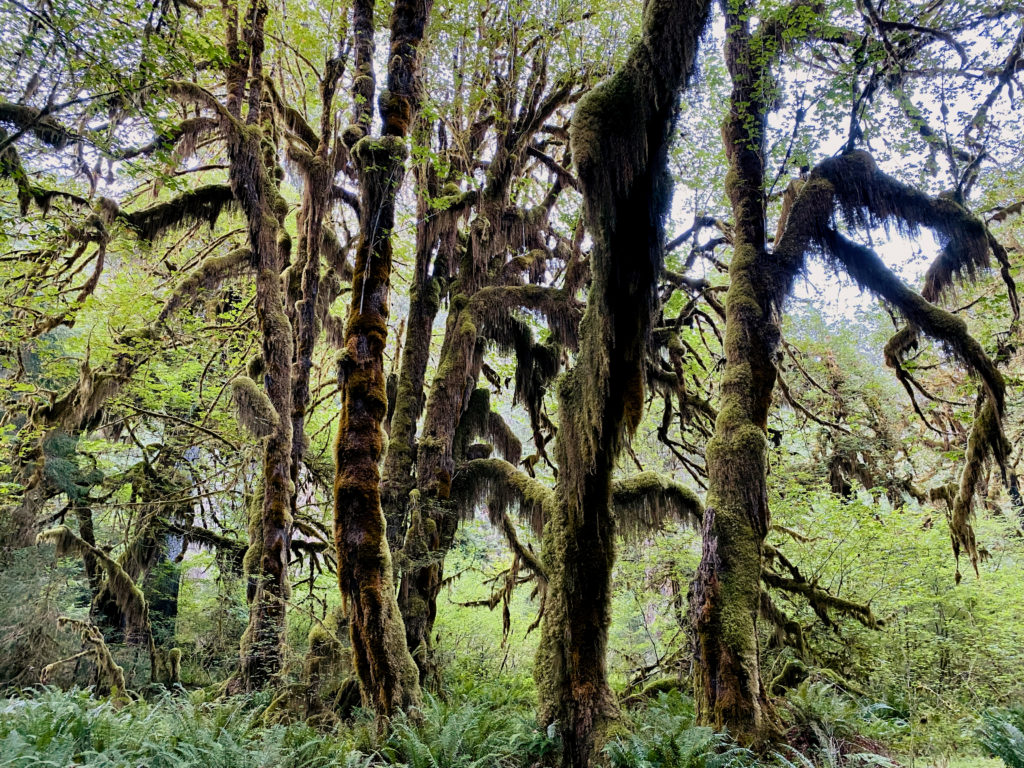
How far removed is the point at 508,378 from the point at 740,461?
5627 mm

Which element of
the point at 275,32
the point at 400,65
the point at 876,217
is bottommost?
the point at 876,217

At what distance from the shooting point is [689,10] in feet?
13.5

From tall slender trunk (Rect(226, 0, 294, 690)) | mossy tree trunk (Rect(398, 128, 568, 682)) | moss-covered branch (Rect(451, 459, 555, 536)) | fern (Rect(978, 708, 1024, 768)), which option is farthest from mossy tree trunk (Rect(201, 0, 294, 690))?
fern (Rect(978, 708, 1024, 768))

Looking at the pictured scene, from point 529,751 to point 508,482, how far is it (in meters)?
3.58

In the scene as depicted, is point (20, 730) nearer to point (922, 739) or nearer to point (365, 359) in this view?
point (365, 359)

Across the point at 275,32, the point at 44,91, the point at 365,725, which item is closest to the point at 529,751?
the point at 365,725

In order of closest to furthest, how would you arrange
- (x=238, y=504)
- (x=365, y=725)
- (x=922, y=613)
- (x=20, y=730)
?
(x=20, y=730)
(x=365, y=725)
(x=922, y=613)
(x=238, y=504)

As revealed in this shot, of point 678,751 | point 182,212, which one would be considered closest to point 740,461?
point 678,751

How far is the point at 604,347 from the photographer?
15.5ft

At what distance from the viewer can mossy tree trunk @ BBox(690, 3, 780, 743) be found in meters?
4.71

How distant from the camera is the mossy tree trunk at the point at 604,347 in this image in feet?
13.9

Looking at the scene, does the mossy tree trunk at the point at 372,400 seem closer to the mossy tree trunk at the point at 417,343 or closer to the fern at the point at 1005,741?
the mossy tree trunk at the point at 417,343

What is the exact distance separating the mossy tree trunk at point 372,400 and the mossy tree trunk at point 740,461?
8.92ft

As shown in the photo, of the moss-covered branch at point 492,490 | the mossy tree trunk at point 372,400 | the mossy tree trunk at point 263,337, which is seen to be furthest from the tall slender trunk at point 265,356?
the moss-covered branch at point 492,490
